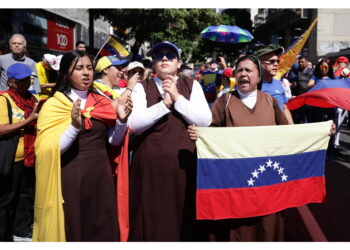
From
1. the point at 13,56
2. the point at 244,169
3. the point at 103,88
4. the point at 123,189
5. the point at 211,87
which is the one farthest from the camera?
the point at 211,87

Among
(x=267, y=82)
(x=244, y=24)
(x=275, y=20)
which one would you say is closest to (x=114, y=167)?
(x=267, y=82)

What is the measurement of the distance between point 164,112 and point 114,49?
1.40 m

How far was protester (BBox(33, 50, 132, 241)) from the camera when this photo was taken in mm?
2939

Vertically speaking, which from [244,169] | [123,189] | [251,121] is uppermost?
[251,121]

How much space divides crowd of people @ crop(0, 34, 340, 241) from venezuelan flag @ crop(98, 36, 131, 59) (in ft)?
2.22

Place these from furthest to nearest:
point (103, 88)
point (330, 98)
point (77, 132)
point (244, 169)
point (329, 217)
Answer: point (329, 217)
point (103, 88)
point (330, 98)
point (244, 169)
point (77, 132)

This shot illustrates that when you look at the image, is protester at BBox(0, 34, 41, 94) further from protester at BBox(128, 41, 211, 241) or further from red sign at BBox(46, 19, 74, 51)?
red sign at BBox(46, 19, 74, 51)

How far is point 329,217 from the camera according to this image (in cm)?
491

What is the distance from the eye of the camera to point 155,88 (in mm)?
3498

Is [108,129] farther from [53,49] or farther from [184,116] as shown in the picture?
[53,49]

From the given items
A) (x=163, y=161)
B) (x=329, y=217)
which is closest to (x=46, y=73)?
(x=163, y=161)

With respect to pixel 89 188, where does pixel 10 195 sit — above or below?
below

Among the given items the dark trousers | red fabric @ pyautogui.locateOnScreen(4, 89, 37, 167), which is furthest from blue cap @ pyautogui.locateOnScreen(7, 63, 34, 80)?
the dark trousers

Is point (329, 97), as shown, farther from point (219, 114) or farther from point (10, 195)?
point (10, 195)
